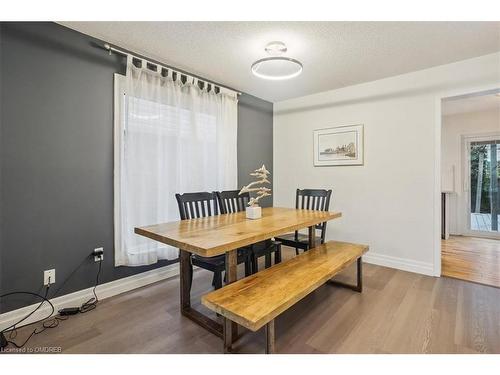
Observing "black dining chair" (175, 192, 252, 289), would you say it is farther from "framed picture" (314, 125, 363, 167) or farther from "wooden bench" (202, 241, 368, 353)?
"framed picture" (314, 125, 363, 167)

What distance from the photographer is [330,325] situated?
183 centimetres

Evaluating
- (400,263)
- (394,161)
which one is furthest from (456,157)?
(400,263)

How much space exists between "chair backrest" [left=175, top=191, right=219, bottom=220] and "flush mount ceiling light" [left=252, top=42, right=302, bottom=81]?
1250 millimetres

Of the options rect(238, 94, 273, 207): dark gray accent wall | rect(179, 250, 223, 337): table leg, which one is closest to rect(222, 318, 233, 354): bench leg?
rect(179, 250, 223, 337): table leg

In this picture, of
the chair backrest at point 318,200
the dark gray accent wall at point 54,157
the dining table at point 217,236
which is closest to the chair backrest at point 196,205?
the dining table at point 217,236

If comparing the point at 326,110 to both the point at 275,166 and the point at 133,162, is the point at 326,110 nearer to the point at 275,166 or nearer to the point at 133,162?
the point at 275,166

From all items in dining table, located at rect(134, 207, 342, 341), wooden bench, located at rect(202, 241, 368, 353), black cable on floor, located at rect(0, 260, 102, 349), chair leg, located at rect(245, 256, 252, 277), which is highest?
dining table, located at rect(134, 207, 342, 341)

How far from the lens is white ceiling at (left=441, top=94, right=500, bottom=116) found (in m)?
3.84

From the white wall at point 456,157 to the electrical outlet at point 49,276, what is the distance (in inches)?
242

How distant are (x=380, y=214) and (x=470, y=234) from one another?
290cm

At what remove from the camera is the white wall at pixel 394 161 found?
9.11 ft

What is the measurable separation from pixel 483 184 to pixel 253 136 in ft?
14.2

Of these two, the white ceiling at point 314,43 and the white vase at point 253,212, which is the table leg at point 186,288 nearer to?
the white vase at point 253,212

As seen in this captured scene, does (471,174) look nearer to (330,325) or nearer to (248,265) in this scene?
(330,325)
